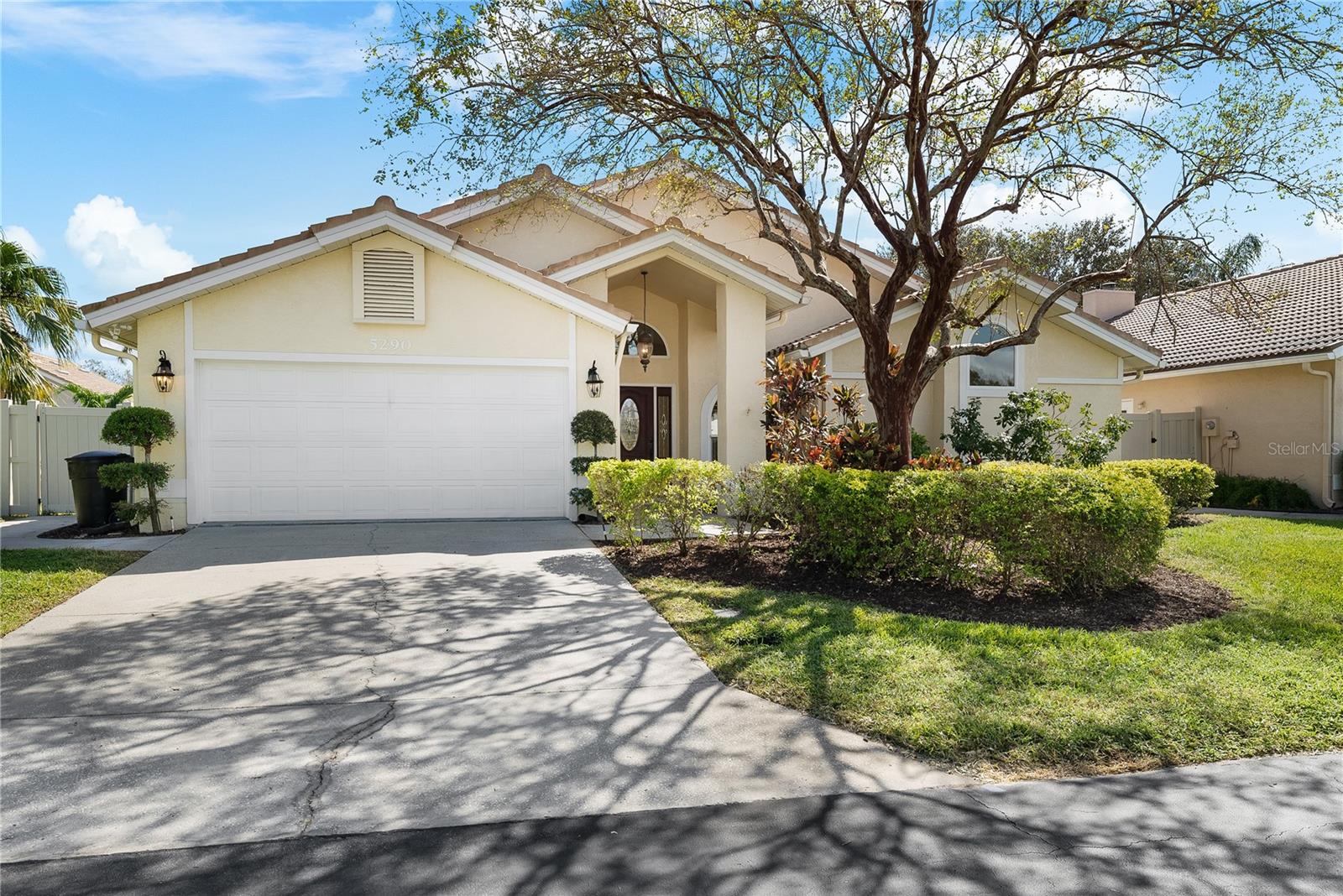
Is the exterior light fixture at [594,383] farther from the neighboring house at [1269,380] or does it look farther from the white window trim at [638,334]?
the neighboring house at [1269,380]

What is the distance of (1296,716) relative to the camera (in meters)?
4.83

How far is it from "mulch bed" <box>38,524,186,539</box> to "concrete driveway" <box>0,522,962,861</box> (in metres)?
3.90

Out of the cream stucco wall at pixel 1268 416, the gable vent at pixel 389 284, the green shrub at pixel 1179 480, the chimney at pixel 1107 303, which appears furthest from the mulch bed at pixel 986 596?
the chimney at pixel 1107 303

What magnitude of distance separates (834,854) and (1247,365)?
58.4 feet

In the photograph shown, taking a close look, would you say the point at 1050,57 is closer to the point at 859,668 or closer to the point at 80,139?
the point at 859,668

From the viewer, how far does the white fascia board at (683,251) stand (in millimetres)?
14031

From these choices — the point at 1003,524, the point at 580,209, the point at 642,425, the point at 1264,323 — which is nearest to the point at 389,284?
the point at 580,209

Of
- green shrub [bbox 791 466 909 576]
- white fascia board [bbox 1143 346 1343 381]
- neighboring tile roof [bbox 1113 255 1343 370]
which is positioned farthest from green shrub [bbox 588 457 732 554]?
white fascia board [bbox 1143 346 1343 381]

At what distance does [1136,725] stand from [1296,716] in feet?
3.52

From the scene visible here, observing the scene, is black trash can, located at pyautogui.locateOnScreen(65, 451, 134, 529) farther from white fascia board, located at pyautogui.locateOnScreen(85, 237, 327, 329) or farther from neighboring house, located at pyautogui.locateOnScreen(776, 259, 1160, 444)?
neighboring house, located at pyautogui.locateOnScreen(776, 259, 1160, 444)

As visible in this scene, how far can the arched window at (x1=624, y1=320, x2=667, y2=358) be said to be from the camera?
16.9 metres

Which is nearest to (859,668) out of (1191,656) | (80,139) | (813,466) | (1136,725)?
(1136,725)

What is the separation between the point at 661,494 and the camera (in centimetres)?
936

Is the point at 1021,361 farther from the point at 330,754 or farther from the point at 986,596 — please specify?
the point at 330,754
